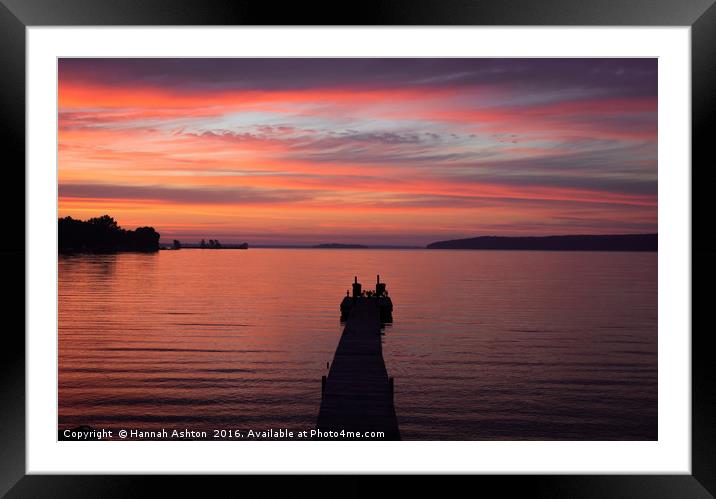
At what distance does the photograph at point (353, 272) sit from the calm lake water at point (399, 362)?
3.4 inches

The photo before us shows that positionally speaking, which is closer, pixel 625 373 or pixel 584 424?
pixel 584 424

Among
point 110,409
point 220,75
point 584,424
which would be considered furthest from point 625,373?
point 220,75

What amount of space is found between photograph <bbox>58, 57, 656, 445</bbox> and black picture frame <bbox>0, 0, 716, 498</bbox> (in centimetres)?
288

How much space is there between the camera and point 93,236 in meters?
76.2

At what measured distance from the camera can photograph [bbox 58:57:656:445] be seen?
418 inches

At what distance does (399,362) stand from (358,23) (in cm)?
1326

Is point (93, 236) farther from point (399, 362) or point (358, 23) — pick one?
Result: point (358, 23)

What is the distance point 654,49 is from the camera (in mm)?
2807

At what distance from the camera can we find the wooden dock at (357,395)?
18.5ft

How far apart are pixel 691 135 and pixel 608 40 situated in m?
0.62

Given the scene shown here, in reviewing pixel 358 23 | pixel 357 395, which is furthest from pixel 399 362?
pixel 358 23

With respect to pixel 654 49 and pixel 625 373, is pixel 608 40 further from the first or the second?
pixel 625 373

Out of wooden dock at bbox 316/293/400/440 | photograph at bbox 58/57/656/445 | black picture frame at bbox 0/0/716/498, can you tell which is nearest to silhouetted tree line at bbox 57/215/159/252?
photograph at bbox 58/57/656/445

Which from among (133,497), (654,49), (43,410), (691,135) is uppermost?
(654,49)
